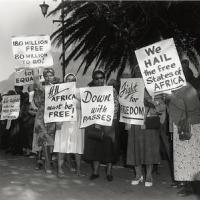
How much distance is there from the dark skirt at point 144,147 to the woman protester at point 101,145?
58 centimetres

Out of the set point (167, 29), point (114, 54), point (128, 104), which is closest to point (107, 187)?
point (128, 104)

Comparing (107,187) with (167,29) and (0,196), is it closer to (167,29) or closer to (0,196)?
(0,196)

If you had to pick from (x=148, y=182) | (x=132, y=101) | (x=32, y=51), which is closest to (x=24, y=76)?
(x=32, y=51)

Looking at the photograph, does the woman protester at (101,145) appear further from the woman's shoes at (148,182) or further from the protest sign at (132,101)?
the woman's shoes at (148,182)

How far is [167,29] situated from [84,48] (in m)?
3.27

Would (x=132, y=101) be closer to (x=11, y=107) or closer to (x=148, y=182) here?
(x=148, y=182)

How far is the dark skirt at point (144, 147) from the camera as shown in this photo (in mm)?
9461

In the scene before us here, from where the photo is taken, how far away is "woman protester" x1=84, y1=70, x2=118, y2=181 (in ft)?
32.8

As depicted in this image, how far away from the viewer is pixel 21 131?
14.5m

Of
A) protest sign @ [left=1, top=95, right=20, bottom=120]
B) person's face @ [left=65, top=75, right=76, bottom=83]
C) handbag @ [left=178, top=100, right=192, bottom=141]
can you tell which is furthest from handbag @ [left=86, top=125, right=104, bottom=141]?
protest sign @ [left=1, top=95, right=20, bottom=120]

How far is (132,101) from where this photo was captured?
9703mm

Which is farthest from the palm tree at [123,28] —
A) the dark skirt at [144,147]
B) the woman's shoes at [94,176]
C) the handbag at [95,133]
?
the woman's shoes at [94,176]

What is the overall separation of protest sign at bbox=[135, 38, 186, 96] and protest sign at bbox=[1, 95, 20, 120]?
18.1ft

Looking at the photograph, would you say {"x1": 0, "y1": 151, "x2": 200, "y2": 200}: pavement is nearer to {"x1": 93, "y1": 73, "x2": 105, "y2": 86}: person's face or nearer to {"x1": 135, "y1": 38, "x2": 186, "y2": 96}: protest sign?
{"x1": 135, "y1": 38, "x2": 186, "y2": 96}: protest sign
